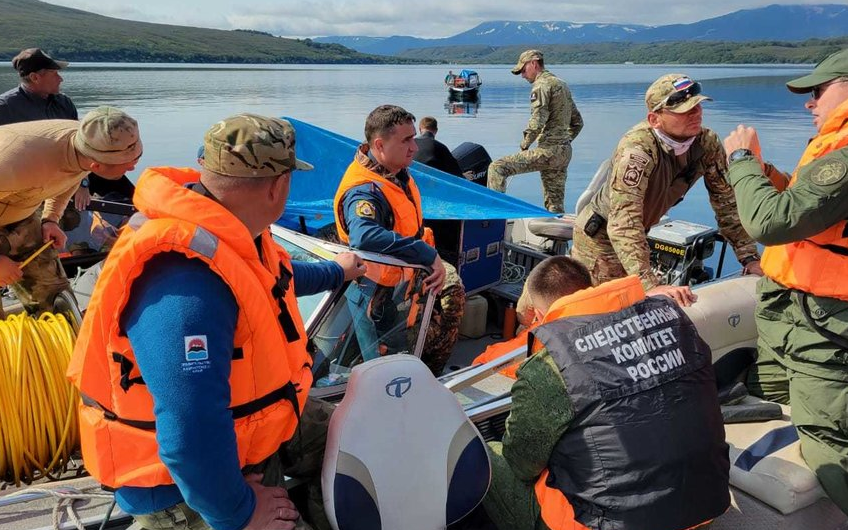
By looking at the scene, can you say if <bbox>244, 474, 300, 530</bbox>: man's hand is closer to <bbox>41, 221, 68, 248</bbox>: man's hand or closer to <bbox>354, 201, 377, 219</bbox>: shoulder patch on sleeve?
<bbox>354, 201, 377, 219</bbox>: shoulder patch on sleeve

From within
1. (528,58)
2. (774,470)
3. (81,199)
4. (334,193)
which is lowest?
(774,470)

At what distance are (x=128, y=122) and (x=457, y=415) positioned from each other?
81.0 inches

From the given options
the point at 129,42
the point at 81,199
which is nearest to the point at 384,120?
the point at 81,199

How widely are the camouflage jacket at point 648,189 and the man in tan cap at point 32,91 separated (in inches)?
165

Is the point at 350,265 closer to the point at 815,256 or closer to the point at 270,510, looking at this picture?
the point at 270,510

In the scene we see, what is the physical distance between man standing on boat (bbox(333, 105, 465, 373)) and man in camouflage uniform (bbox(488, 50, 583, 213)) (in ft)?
10.5

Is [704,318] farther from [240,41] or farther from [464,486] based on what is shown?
[240,41]

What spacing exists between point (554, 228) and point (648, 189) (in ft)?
5.67

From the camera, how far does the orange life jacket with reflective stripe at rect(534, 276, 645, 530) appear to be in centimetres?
158

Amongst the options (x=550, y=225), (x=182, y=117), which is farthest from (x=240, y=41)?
(x=550, y=225)

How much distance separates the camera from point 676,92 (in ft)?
8.68

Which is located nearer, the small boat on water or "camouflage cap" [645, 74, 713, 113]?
"camouflage cap" [645, 74, 713, 113]

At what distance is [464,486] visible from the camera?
5.51 feet

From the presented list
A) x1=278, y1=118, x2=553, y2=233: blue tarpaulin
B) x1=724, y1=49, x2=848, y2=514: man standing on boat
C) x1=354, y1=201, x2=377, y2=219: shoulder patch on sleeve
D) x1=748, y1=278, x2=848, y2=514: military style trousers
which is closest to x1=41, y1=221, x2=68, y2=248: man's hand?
x1=354, y1=201, x2=377, y2=219: shoulder patch on sleeve
